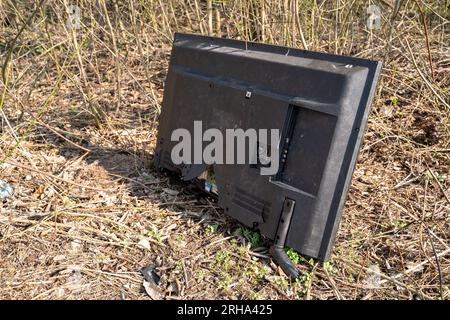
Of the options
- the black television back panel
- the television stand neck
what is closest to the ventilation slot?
the black television back panel

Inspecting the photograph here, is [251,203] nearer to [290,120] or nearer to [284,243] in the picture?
[284,243]

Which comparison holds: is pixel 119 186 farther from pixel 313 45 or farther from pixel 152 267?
pixel 313 45

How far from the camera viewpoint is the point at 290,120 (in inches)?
83.0

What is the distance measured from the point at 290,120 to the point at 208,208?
0.82 m

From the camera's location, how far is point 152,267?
2.25m

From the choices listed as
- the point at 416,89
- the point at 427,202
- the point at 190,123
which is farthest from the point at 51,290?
the point at 416,89

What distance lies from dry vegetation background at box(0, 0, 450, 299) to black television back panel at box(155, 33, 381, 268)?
0.23 metres

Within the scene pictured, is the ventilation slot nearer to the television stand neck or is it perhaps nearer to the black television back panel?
the black television back panel

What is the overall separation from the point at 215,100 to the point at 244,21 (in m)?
1.72

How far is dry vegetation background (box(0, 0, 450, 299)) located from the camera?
2.14 metres

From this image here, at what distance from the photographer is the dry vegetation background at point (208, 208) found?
7.03 ft

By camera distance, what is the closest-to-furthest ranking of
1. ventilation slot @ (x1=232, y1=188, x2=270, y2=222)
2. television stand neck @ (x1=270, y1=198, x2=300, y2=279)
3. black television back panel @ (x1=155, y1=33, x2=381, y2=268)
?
black television back panel @ (x1=155, y1=33, x2=381, y2=268)
television stand neck @ (x1=270, y1=198, x2=300, y2=279)
ventilation slot @ (x1=232, y1=188, x2=270, y2=222)

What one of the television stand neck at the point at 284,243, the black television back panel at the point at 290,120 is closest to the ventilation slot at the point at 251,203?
the black television back panel at the point at 290,120

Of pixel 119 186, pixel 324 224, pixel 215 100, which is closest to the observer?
pixel 324 224
